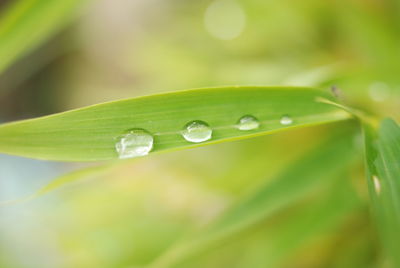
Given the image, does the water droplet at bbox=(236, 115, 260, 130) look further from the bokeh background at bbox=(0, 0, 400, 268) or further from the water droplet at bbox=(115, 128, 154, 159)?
the bokeh background at bbox=(0, 0, 400, 268)

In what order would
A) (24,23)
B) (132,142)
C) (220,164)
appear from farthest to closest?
(220,164), (24,23), (132,142)

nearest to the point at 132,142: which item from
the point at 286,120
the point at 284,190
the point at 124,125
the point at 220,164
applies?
the point at 124,125

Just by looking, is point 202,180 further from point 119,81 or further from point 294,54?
point 119,81

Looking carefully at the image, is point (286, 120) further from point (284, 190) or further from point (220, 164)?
point (220, 164)

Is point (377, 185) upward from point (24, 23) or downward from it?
downward

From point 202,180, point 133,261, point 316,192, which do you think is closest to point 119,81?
point 202,180

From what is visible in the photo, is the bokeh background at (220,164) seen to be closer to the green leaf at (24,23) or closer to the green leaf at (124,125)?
the green leaf at (24,23)

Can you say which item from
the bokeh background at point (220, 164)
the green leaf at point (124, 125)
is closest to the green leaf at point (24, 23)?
the bokeh background at point (220, 164)
